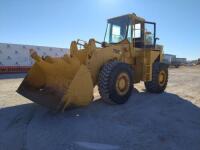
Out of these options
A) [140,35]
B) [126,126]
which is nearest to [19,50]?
[140,35]

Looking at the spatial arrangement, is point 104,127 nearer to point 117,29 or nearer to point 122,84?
point 122,84

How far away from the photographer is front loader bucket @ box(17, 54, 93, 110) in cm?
569

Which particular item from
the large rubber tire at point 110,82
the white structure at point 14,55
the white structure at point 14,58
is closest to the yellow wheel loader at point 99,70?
the large rubber tire at point 110,82

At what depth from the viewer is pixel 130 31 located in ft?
27.3

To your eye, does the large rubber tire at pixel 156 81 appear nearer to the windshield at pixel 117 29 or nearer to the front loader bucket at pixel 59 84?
the windshield at pixel 117 29

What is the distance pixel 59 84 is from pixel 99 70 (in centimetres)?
119

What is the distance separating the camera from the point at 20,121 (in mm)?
5719

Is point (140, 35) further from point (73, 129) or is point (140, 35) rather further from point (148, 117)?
point (73, 129)

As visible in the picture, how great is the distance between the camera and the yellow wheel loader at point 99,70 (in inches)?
234

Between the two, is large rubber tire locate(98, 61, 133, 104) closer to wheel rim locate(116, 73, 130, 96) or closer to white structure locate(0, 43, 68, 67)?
wheel rim locate(116, 73, 130, 96)

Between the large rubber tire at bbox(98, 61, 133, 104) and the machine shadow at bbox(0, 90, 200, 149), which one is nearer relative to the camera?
the machine shadow at bbox(0, 90, 200, 149)

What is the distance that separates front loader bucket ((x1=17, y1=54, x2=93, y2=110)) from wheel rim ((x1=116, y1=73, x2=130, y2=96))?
3.73 ft

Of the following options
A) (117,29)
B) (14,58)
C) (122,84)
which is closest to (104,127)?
(122,84)

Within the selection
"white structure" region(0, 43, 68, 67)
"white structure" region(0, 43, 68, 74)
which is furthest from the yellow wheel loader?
"white structure" region(0, 43, 68, 67)
